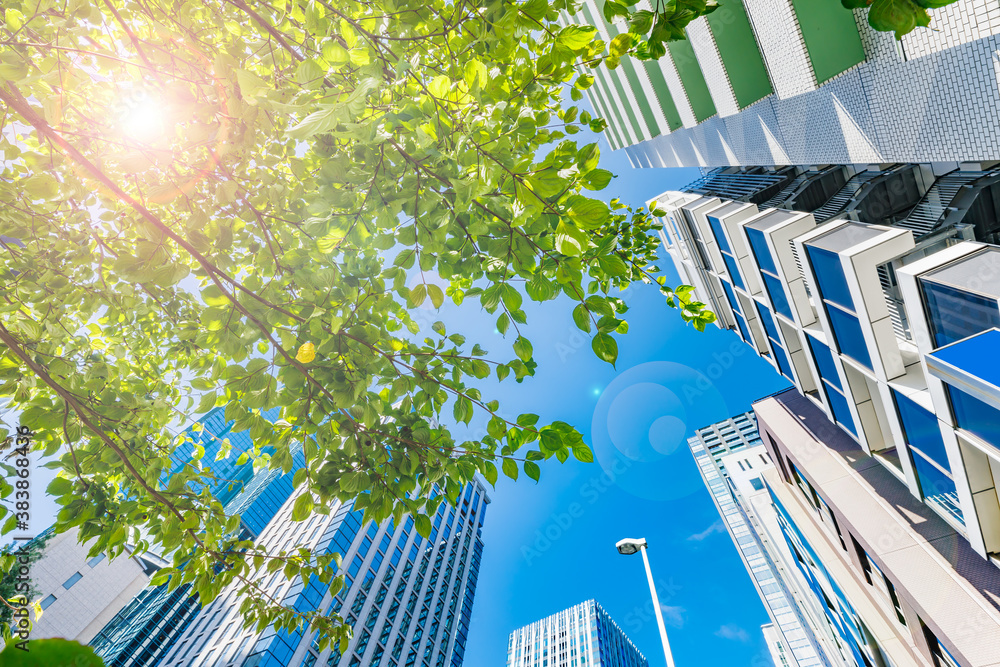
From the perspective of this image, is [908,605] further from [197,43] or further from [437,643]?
[437,643]

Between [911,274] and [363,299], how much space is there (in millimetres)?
8040

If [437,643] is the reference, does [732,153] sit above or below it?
above

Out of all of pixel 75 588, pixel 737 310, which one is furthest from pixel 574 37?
pixel 75 588

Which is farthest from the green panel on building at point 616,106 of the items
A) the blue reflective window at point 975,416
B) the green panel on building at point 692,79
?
the blue reflective window at point 975,416

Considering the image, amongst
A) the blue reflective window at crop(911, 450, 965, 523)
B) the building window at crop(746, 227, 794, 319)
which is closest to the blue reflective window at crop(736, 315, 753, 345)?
the building window at crop(746, 227, 794, 319)

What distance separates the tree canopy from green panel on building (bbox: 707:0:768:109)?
27.8 feet

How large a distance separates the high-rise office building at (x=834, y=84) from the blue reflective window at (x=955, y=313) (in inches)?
70.7

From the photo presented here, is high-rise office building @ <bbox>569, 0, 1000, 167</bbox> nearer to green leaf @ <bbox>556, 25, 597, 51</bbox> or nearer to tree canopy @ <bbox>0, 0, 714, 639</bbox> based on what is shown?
green leaf @ <bbox>556, 25, 597, 51</bbox>

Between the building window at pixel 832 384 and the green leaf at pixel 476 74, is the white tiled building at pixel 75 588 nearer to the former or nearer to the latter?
the building window at pixel 832 384

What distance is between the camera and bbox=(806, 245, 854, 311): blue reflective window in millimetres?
7949

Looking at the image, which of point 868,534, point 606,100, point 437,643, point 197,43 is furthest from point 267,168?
point 437,643

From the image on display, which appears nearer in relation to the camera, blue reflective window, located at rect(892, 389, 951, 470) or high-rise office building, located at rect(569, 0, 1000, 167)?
high-rise office building, located at rect(569, 0, 1000, 167)

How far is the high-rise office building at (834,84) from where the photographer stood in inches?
202

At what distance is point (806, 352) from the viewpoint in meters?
11.3
